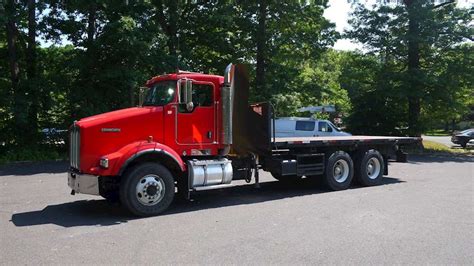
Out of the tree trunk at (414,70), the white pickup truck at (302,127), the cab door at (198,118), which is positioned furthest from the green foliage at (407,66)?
the cab door at (198,118)

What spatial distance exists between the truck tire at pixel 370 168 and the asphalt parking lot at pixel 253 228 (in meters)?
0.52

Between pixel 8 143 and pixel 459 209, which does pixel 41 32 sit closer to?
pixel 8 143

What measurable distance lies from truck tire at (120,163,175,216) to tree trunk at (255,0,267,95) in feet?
54.2

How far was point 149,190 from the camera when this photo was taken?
884 centimetres

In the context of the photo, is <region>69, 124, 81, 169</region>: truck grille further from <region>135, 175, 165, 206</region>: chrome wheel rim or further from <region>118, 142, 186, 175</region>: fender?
<region>135, 175, 165, 206</region>: chrome wheel rim

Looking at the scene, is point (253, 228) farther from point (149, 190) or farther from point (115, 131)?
point (115, 131)

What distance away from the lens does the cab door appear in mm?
9594

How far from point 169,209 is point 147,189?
2.69 ft

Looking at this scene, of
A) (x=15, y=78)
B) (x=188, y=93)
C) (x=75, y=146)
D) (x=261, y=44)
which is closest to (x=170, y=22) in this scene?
(x=261, y=44)

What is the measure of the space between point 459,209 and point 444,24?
1908 cm

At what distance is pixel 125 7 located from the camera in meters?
20.4

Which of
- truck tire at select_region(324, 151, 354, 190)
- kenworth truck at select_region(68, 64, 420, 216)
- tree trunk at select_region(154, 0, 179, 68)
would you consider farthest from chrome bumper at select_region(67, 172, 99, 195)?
tree trunk at select_region(154, 0, 179, 68)

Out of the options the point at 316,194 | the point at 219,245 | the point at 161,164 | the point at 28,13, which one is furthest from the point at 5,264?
the point at 28,13

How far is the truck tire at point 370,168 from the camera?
12.6 m
